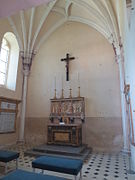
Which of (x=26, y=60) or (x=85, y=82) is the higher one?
(x=26, y=60)

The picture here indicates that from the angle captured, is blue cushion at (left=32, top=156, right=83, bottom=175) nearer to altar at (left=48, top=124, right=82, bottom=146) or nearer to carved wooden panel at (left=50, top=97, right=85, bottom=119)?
altar at (left=48, top=124, right=82, bottom=146)

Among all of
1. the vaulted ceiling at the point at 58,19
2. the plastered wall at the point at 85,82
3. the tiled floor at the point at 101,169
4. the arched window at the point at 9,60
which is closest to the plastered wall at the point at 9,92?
the arched window at the point at 9,60

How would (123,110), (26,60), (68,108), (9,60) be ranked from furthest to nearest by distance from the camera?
(26,60)
(9,60)
(68,108)
(123,110)

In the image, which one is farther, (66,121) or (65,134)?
(66,121)

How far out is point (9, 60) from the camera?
7.63 metres

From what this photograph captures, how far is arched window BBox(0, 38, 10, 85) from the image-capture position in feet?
23.5

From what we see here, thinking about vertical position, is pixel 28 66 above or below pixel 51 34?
below

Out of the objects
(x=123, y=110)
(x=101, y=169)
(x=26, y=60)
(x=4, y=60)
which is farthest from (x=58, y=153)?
(x=4, y=60)

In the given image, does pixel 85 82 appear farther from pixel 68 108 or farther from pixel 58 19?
pixel 58 19

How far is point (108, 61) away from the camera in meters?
6.67

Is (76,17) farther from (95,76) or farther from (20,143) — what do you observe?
(20,143)

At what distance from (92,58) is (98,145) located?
4.35m

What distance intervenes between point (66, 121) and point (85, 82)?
2221mm

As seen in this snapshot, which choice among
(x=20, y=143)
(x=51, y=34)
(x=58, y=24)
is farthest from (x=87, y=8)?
(x=20, y=143)
